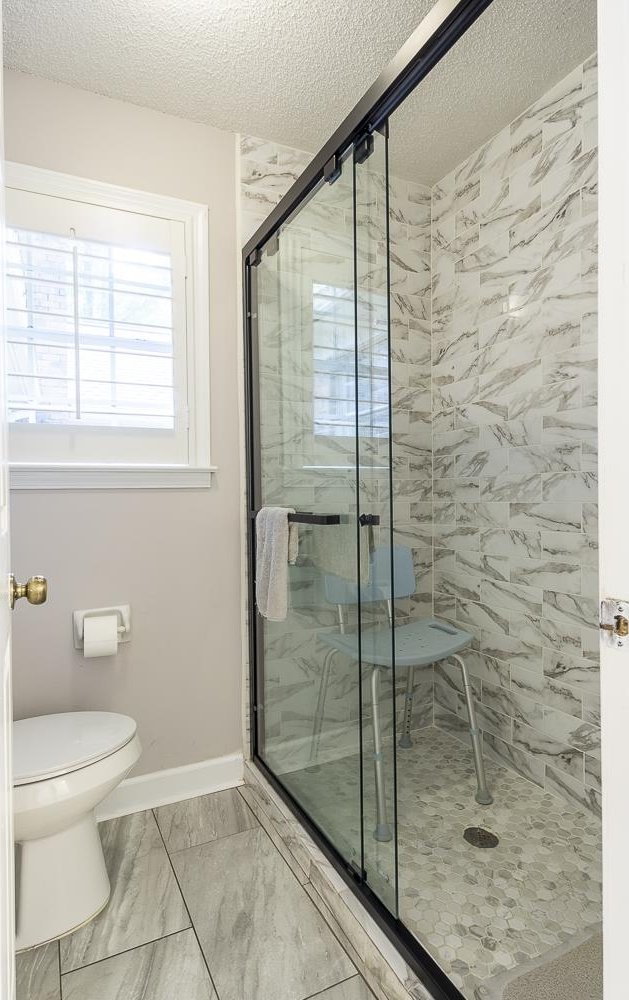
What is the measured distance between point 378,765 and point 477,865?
1.85ft

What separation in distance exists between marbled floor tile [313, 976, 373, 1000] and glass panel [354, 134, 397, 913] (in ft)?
0.54

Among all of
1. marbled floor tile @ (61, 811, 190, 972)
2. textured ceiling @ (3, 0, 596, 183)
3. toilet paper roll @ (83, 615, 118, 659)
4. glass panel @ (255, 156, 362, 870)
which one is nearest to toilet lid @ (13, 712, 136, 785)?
toilet paper roll @ (83, 615, 118, 659)

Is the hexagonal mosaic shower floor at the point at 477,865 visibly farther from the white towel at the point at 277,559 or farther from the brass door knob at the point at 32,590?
the brass door knob at the point at 32,590

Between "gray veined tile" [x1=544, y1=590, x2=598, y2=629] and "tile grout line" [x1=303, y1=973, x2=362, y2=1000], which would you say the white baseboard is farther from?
"gray veined tile" [x1=544, y1=590, x2=598, y2=629]

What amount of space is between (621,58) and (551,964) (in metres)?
1.64

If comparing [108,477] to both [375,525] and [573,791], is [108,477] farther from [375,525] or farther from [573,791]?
[573,791]

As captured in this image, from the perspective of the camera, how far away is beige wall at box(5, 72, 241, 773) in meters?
1.75

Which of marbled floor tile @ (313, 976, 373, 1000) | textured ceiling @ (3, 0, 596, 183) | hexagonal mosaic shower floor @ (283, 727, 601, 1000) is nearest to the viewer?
marbled floor tile @ (313, 976, 373, 1000)

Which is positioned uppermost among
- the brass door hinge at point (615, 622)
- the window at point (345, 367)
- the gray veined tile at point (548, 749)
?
the window at point (345, 367)

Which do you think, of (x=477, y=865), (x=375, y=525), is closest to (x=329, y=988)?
(x=477, y=865)

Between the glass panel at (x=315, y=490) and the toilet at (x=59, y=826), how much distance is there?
533 millimetres

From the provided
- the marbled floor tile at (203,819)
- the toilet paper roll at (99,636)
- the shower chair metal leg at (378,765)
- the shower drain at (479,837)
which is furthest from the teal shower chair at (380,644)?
the toilet paper roll at (99,636)

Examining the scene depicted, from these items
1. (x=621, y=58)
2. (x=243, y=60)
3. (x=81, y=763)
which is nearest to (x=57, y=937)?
(x=81, y=763)

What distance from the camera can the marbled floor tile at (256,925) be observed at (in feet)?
3.94
